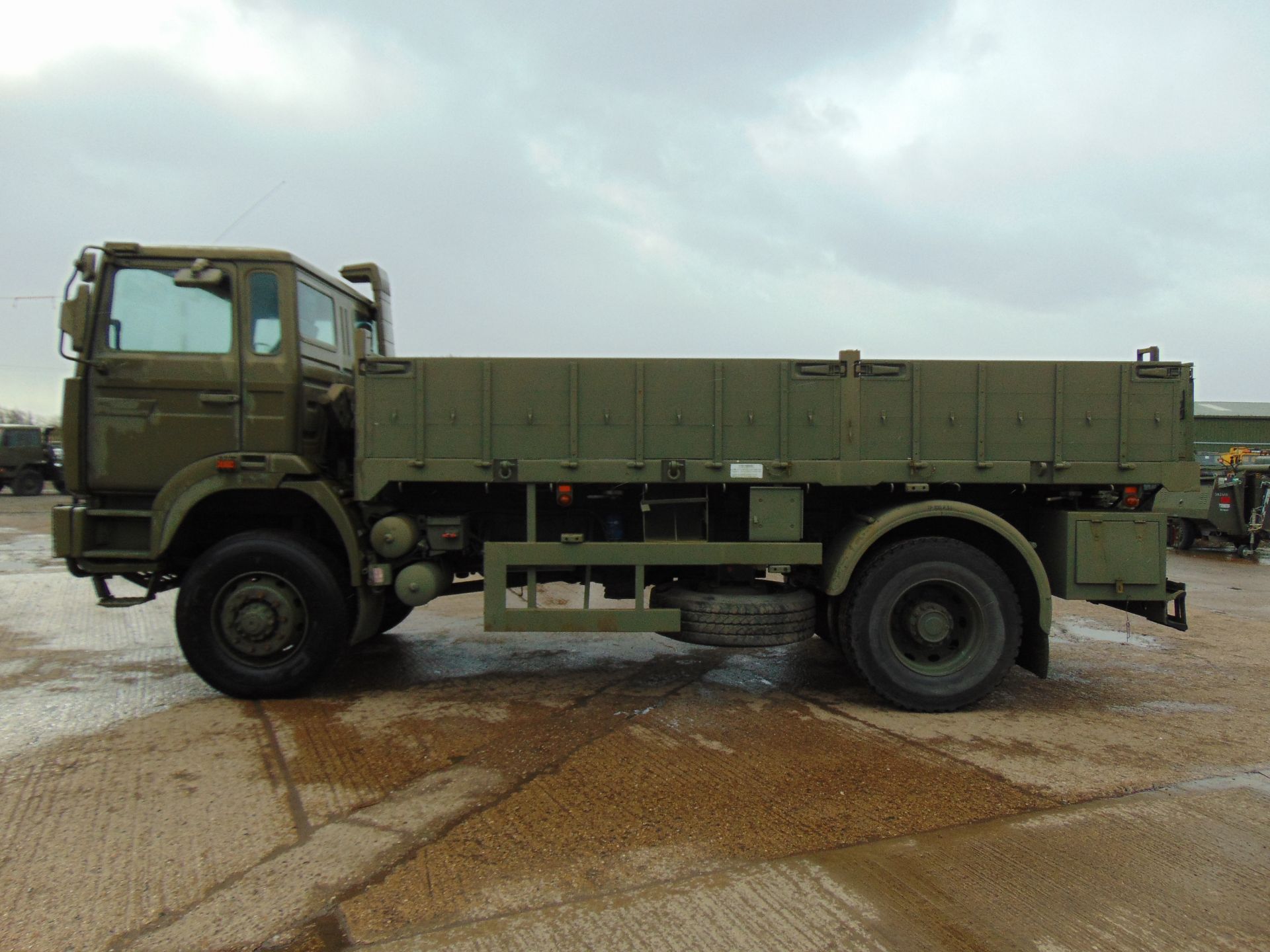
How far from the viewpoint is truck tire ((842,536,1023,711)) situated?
197 inches

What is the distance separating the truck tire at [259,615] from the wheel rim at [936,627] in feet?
11.8

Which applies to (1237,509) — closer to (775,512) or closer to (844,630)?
(844,630)

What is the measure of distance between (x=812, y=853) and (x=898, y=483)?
2580 millimetres

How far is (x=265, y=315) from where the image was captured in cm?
512

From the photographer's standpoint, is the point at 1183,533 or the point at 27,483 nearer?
the point at 1183,533

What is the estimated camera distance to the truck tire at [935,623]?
16.4 feet

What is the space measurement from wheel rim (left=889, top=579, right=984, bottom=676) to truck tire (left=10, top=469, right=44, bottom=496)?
29.2m

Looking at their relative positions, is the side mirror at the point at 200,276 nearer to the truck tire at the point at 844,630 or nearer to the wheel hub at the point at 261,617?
the wheel hub at the point at 261,617

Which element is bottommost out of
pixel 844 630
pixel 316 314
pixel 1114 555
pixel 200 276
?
pixel 844 630

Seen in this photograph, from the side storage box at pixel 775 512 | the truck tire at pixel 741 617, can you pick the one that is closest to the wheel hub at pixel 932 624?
the truck tire at pixel 741 617

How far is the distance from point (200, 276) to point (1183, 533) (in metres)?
16.6

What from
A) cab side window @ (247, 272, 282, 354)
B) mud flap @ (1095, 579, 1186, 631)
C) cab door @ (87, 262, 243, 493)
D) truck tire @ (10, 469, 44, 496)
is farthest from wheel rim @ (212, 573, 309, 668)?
truck tire @ (10, 469, 44, 496)

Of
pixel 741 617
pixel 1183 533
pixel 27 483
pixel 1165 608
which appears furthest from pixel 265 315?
pixel 27 483

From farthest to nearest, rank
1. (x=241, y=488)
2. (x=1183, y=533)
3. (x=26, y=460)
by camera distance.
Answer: (x=26, y=460), (x=1183, y=533), (x=241, y=488)
